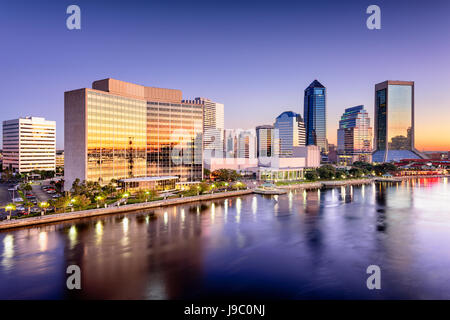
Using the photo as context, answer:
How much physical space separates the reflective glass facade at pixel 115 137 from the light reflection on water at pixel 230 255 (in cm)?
2937

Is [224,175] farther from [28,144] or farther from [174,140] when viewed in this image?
[28,144]

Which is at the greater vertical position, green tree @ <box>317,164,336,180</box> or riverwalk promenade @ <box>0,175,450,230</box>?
green tree @ <box>317,164,336,180</box>

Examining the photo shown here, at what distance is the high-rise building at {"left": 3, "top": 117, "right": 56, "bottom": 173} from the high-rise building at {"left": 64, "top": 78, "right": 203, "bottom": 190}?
70040mm

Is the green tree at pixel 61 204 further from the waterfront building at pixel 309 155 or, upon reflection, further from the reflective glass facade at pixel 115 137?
the waterfront building at pixel 309 155

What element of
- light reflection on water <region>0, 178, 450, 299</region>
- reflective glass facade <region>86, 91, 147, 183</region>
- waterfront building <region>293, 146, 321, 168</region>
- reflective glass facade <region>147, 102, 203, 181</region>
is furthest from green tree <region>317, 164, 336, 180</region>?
reflective glass facade <region>86, 91, 147, 183</region>

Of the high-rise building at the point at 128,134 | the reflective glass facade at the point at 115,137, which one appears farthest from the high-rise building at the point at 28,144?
the reflective glass facade at the point at 115,137

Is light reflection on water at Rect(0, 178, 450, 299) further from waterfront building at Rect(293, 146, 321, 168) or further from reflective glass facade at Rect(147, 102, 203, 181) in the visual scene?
waterfront building at Rect(293, 146, 321, 168)

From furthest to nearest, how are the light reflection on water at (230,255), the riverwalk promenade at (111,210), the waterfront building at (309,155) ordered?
the waterfront building at (309,155) → the riverwalk promenade at (111,210) → the light reflection on water at (230,255)

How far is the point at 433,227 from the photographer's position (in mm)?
50219

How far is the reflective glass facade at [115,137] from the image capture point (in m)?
76.2

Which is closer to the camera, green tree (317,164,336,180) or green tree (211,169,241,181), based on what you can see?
green tree (211,169,241,181)

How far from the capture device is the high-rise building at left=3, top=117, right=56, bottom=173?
424ft

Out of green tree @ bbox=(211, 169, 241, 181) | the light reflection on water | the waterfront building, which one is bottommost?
the light reflection on water
